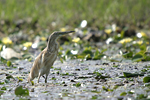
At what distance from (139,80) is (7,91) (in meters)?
2.01

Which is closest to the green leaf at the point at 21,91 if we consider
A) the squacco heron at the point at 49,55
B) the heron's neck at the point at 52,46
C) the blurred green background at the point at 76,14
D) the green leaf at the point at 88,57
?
the squacco heron at the point at 49,55

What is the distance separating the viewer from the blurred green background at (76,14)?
11.3m

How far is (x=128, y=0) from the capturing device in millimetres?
12352

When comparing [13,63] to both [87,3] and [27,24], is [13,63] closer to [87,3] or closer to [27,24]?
[27,24]

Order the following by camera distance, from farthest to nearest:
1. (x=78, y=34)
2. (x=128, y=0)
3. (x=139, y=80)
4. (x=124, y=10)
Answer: (x=128, y=0), (x=124, y=10), (x=78, y=34), (x=139, y=80)

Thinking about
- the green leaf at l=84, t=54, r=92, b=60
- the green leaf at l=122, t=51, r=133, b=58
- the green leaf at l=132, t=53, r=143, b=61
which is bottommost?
the green leaf at l=132, t=53, r=143, b=61

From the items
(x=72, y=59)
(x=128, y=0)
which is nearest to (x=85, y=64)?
(x=72, y=59)

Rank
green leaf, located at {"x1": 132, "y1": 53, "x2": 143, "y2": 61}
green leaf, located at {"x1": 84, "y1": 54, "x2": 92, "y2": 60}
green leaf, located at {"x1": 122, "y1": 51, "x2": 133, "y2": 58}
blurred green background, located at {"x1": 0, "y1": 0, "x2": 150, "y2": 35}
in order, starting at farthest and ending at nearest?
1. blurred green background, located at {"x1": 0, "y1": 0, "x2": 150, "y2": 35}
2. green leaf, located at {"x1": 84, "y1": 54, "x2": 92, "y2": 60}
3. green leaf, located at {"x1": 122, "y1": 51, "x2": 133, "y2": 58}
4. green leaf, located at {"x1": 132, "y1": 53, "x2": 143, "y2": 61}

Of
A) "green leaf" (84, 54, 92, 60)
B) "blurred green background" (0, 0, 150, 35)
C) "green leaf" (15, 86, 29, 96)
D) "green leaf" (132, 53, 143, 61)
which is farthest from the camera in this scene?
"blurred green background" (0, 0, 150, 35)

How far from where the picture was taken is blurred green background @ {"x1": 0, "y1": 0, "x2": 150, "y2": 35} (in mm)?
11281

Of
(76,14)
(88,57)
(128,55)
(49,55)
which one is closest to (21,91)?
(49,55)

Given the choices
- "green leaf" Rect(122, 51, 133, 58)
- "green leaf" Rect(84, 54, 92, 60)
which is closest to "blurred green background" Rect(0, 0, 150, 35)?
"green leaf" Rect(84, 54, 92, 60)

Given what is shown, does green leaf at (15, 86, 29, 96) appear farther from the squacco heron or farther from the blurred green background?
the blurred green background

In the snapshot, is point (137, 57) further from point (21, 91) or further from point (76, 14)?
point (76, 14)
